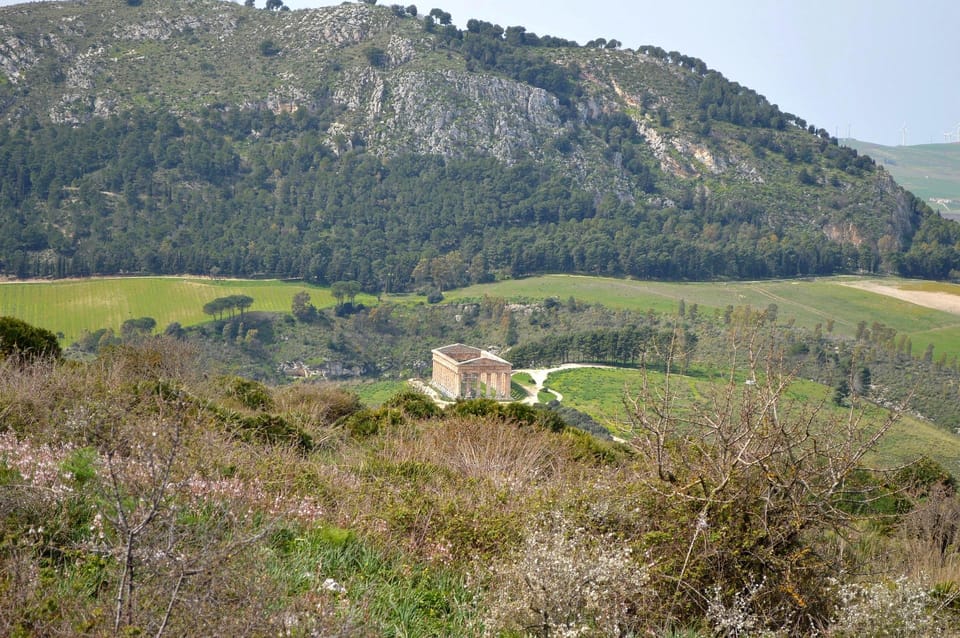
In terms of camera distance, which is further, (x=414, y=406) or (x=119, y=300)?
(x=119, y=300)

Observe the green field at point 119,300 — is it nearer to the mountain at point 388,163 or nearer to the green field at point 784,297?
the mountain at point 388,163

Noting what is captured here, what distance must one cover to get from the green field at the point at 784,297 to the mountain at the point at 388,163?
4749mm

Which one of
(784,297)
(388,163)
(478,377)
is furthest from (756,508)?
(388,163)

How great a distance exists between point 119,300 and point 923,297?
55.9 m

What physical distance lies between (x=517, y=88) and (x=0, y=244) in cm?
5560

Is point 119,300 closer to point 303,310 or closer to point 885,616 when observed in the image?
point 303,310

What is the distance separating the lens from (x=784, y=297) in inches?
2468

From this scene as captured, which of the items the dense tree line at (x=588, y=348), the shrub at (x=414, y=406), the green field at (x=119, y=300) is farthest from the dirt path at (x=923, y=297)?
the shrub at (x=414, y=406)

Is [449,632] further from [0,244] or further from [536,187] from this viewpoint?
[536,187]

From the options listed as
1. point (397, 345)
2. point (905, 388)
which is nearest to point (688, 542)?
point (905, 388)

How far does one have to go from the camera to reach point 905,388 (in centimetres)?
3625

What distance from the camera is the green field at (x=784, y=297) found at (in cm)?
5372

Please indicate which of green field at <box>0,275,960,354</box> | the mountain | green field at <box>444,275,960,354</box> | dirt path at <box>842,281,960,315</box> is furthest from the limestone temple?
dirt path at <box>842,281,960,315</box>

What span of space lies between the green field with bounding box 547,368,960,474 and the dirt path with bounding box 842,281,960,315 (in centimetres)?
2641
